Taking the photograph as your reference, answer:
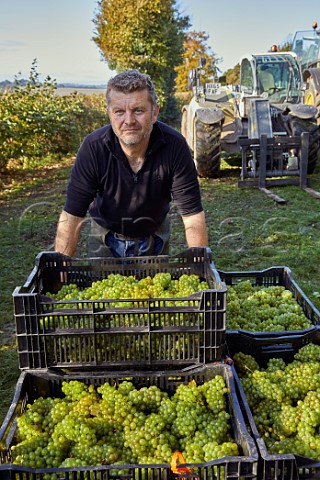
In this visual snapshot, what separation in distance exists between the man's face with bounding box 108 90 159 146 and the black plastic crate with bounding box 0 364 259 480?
1351 mm

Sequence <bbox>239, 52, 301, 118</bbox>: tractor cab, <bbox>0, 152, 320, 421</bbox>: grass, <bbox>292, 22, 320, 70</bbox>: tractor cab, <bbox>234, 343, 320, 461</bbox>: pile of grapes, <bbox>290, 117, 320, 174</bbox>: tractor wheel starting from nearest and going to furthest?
<bbox>234, 343, 320, 461</bbox>: pile of grapes < <bbox>0, 152, 320, 421</bbox>: grass < <bbox>290, 117, 320, 174</bbox>: tractor wheel < <bbox>239, 52, 301, 118</bbox>: tractor cab < <bbox>292, 22, 320, 70</bbox>: tractor cab

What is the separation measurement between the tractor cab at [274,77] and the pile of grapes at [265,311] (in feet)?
25.3

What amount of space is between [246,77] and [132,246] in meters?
8.43

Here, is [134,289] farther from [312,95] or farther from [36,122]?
[312,95]

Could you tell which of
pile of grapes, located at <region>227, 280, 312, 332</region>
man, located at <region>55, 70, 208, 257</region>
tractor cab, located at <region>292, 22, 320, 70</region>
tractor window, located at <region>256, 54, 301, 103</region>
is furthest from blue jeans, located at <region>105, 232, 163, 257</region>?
tractor cab, located at <region>292, 22, 320, 70</region>

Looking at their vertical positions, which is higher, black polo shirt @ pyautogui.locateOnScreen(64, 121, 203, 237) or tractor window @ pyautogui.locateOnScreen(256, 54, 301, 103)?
tractor window @ pyautogui.locateOnScreen(256, 54, 301, 103)

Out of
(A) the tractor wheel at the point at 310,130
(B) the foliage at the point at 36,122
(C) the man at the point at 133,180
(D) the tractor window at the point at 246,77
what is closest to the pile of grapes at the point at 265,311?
(C) the man at the point at 133,180

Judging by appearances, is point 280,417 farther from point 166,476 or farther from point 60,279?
point 60,279

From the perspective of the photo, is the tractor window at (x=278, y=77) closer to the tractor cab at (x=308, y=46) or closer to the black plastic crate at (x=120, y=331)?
the tractor cab at (x=308, y=46)

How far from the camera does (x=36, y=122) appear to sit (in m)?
12.1

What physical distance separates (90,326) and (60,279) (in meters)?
0.66

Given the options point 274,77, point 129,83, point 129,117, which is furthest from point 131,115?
point 274,77

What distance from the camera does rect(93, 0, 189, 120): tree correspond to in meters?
20.5

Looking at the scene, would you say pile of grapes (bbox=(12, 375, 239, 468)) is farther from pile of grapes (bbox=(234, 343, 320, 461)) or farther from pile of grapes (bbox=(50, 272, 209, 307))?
pile of grapes (bbox=(50, 272, 209, 307))
